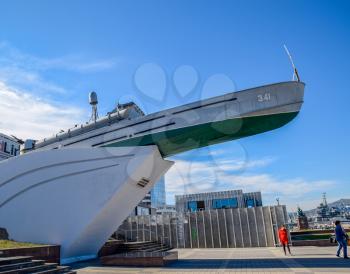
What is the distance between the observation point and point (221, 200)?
81375 millimetres

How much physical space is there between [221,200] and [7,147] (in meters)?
54.5

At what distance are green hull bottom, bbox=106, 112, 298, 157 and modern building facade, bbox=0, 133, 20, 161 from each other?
159 ft

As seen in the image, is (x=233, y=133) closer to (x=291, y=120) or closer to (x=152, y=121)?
(x=291, y=120)

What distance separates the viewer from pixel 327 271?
36.5ft

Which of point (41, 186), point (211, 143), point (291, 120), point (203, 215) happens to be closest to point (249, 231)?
point (203, 215)

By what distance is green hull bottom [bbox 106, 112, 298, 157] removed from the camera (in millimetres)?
16625

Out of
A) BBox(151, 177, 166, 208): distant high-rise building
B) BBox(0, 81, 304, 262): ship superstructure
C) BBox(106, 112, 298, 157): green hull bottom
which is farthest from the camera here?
BBox(151, 177, 166, 208): distant high-rise building

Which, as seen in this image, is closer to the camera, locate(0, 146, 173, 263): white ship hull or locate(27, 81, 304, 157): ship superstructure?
locate(27, 81, 304, 157): ship superstructure

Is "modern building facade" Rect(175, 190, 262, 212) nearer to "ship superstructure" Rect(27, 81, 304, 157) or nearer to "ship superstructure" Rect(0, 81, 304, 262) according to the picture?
"ship superstructure" Rect(27, 81, 304, 157)

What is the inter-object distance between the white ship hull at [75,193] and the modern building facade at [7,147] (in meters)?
43.5

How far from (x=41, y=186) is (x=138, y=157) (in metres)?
6.86

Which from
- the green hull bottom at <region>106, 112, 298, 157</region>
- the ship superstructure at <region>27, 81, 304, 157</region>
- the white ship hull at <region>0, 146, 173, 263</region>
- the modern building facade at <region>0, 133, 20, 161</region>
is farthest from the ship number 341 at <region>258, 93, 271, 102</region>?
the modern building facade at <region>0, 133, 20, 161</region>

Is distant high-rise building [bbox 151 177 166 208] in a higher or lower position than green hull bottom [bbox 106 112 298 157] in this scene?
higher

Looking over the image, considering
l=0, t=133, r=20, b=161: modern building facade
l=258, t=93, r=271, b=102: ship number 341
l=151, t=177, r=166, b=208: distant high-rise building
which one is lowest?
l=258, t=93, r=271, b=102: ship number 341
